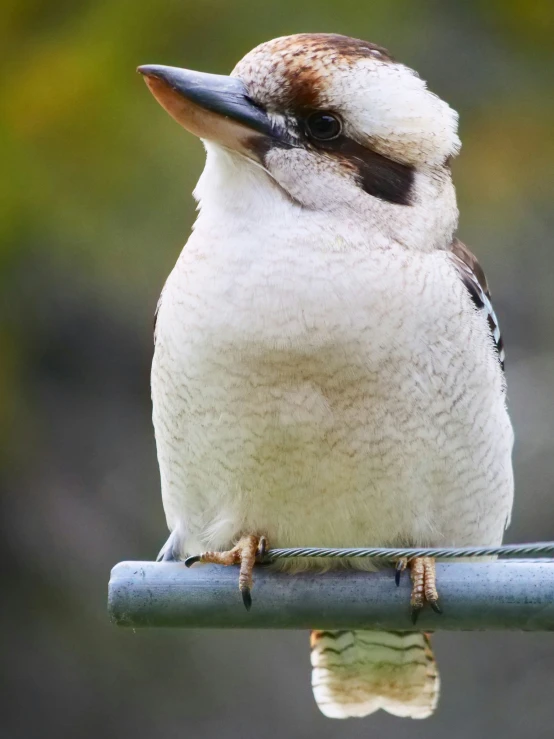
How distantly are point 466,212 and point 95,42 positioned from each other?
190 centimetres

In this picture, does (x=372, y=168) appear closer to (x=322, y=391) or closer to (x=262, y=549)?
(x=322, y=391)

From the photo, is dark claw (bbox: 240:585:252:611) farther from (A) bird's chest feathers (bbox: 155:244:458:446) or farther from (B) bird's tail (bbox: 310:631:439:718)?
(B) bird's tail (bbox: 310:631:439:718)

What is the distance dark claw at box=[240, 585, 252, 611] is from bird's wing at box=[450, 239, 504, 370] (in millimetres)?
737

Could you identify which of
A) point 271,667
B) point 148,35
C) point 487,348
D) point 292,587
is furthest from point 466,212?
point 292,587

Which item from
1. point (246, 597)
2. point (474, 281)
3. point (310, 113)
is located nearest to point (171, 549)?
point (246, 597)

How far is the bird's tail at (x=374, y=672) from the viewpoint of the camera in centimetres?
297

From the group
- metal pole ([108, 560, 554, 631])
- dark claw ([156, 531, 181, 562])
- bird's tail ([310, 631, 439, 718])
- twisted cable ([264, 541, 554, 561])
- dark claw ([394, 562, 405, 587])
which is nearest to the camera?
twisted cable ([264, 541, 554, 561])

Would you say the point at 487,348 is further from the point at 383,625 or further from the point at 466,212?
the point at 466,212

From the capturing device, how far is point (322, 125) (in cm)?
246

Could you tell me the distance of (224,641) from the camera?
6.06 meters

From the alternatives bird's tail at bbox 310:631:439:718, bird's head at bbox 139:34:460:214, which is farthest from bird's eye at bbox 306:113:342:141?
bird's tail at bbox 310:631:439:718

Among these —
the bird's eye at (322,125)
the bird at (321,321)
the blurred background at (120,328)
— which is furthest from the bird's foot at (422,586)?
the blurred background at (120,328)

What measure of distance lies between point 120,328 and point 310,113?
12.4ft

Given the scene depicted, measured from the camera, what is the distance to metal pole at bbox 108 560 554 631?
2.16 metres
